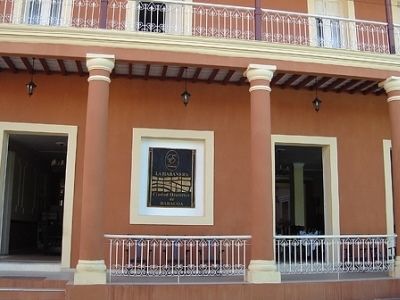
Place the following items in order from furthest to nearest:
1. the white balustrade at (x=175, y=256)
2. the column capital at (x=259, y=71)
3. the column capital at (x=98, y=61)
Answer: the column capital at (x=259, y=71)
the white balustrade at (x=175, y=256)
the column capital at (x=98, y=61)

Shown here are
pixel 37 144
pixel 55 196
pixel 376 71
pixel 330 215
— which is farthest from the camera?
pixel 55 196

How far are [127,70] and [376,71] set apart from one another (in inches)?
207

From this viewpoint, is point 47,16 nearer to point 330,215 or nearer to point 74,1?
point 74,1

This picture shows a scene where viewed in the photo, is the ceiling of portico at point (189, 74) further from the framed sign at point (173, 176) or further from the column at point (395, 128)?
the framed sign at point (173, 176)

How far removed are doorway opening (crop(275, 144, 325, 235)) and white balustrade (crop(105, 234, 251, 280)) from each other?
17.9ft

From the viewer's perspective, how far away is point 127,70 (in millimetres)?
11117

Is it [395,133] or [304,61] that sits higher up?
[304,61]

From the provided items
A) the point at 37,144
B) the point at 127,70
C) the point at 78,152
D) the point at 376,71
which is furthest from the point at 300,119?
the point at 37,144

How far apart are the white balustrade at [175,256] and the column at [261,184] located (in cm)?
35

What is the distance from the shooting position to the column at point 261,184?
9211 millimetres

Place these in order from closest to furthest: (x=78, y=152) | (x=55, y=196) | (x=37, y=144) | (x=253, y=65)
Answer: (x=253, y=65), (x=78, y=152), (x=37, y=144), (x=55, y=196)

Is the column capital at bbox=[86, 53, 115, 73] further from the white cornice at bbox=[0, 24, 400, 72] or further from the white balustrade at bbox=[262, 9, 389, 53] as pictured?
the white balustrade at bbox=[262, 9, 389, 53]

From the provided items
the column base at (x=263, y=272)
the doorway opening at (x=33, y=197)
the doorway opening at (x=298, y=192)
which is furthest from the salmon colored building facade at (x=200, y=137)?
the doorway opening at (x=298, y=192)

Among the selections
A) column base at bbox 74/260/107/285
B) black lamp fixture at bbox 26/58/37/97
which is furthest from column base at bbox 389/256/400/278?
black lamp fixture at bbox 26/58/37/97
